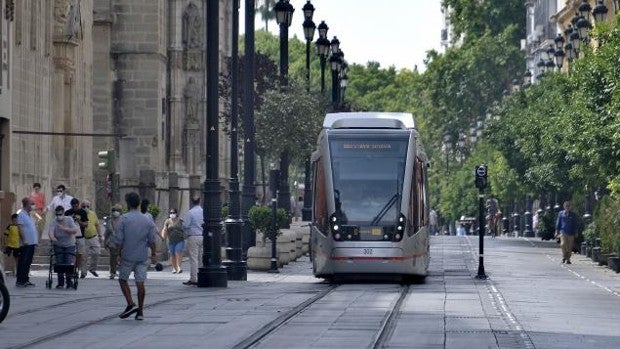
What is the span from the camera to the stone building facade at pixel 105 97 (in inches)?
2072

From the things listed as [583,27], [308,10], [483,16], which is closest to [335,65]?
[308,10]

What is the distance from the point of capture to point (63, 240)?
129ft

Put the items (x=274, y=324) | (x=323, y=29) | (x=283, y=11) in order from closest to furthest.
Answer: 1. (x=274, y=324)
2. (x=283, y=11)
3. (x=323, y=29)

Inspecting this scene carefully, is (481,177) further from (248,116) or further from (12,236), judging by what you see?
(12,236)

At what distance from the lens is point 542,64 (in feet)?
287

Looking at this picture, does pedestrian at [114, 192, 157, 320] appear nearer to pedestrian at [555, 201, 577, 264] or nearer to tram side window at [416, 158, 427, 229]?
tram side window at [416, 158, 427, 229]

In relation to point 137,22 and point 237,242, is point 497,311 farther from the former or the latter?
point 137,22

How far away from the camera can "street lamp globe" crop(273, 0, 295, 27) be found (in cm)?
5266

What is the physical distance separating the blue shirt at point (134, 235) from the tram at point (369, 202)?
14026 millimetres

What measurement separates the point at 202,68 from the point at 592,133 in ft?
111

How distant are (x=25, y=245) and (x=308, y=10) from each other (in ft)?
77.7

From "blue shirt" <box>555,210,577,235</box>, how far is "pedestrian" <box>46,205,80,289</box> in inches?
806

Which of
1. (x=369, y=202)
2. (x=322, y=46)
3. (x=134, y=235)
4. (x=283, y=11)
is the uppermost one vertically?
(x=322, y=46)

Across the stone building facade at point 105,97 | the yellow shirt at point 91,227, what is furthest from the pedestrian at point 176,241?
the yellow shirt at point 91,227
